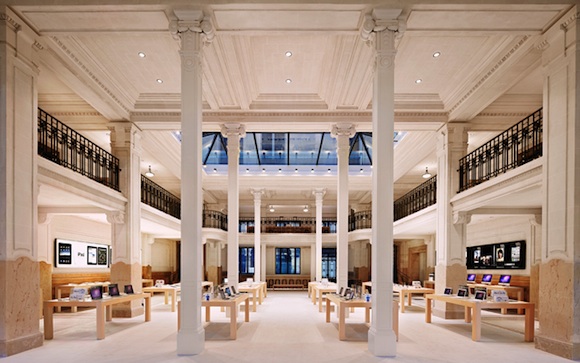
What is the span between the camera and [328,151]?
21344 mm

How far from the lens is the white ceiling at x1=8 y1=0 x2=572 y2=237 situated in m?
7.54

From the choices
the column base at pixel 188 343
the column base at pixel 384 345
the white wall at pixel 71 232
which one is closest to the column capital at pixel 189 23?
the column base at pixel 188 343

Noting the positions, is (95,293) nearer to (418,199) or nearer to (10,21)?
(10,21)

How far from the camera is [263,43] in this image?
31.1ft

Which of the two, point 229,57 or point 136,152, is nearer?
point 229,57

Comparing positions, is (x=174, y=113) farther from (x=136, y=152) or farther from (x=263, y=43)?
(x=263, y=43)

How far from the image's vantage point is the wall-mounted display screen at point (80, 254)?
1479cm

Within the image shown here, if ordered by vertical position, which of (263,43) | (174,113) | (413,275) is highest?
(263,43)

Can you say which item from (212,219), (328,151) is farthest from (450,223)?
(212,219)

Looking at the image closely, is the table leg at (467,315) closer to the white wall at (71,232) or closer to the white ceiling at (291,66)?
the white ceiling at (291,66)

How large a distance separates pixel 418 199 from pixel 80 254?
12.8 m

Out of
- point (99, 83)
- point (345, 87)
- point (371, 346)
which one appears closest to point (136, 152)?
point (99, 83)

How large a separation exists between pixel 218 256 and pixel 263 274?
300 cm

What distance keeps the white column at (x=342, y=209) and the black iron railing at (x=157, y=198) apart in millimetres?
7628
